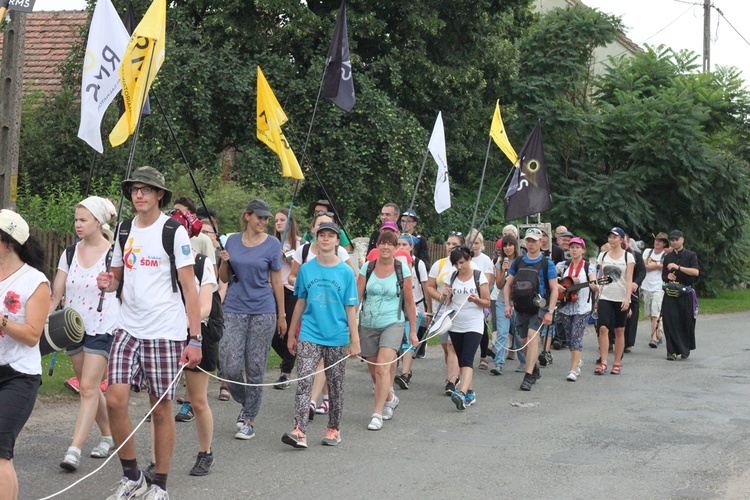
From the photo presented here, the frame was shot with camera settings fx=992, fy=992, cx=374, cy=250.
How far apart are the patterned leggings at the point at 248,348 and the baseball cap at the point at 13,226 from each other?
116 inches

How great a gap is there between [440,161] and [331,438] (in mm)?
7106

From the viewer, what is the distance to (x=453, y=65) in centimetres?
2519

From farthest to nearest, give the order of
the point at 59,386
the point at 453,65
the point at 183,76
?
the point at 453,65
the point at 183,76
the point at 59,386

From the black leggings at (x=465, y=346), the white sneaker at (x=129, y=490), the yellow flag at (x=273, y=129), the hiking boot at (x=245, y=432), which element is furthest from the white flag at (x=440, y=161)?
the white sneaker at (x=129, y=490)

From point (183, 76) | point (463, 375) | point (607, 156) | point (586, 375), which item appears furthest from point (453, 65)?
point (463, 375)

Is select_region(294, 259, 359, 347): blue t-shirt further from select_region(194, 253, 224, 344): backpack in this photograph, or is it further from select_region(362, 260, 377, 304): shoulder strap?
select_region(362, 260, 377, 304): shoulder strap

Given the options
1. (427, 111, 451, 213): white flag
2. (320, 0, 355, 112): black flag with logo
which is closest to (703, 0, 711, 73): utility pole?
(427, 111, 451, 213): white flag

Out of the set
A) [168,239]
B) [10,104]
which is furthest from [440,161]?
[168,239]

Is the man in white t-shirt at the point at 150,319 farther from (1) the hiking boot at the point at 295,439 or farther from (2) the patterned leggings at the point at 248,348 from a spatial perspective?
(2) the patterned leggings at the point at 248,348

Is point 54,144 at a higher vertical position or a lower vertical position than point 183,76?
lower

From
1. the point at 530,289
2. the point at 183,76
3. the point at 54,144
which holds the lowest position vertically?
the point at 530,289

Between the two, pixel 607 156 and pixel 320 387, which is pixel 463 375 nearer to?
pixel 320 387

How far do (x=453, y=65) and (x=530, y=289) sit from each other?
14629 mm

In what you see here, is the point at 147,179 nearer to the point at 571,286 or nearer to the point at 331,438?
the point at 331,438
